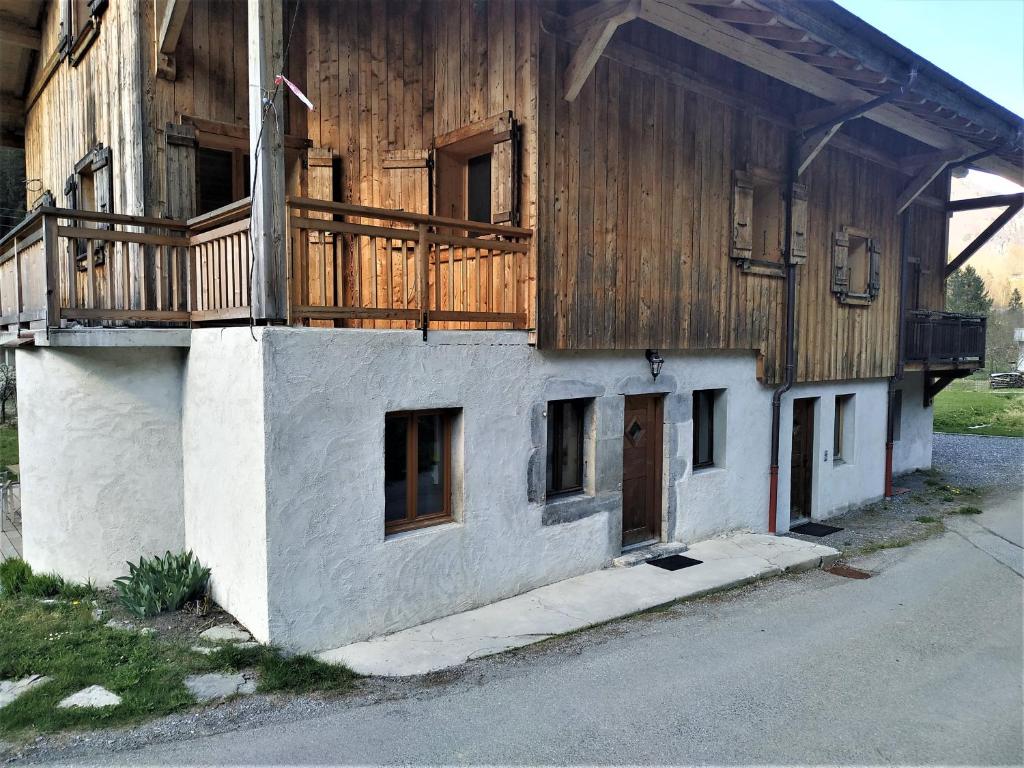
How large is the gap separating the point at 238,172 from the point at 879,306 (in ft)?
36.1

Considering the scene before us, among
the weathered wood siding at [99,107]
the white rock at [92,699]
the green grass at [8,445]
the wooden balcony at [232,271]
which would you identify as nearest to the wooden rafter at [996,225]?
the wooden balcony at [232,271]

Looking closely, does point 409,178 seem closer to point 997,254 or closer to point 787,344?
point 787,344

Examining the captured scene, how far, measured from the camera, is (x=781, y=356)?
10.6 m

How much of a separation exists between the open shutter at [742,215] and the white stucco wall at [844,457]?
2.53 metres

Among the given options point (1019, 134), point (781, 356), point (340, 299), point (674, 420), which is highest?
point (1019, 134)

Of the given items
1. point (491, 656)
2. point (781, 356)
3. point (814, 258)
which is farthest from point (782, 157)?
Answer: point (491, 656)

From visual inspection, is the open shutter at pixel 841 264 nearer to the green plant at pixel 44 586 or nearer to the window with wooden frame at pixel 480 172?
the window with wooden frame at pixel 480 172

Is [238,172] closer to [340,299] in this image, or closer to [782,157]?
[340,299]

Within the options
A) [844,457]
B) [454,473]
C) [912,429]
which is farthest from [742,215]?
[912,429]

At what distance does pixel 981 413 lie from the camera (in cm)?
2712

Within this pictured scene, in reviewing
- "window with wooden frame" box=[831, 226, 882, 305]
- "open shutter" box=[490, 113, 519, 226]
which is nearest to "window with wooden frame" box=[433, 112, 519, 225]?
"open shutter" box=[490, 113, 519, 226]

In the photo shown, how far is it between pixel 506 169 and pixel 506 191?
8.6 inches

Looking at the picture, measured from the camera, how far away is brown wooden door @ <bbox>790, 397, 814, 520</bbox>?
11.6 metres

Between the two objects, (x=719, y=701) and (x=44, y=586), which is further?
(x=44, y=586)
